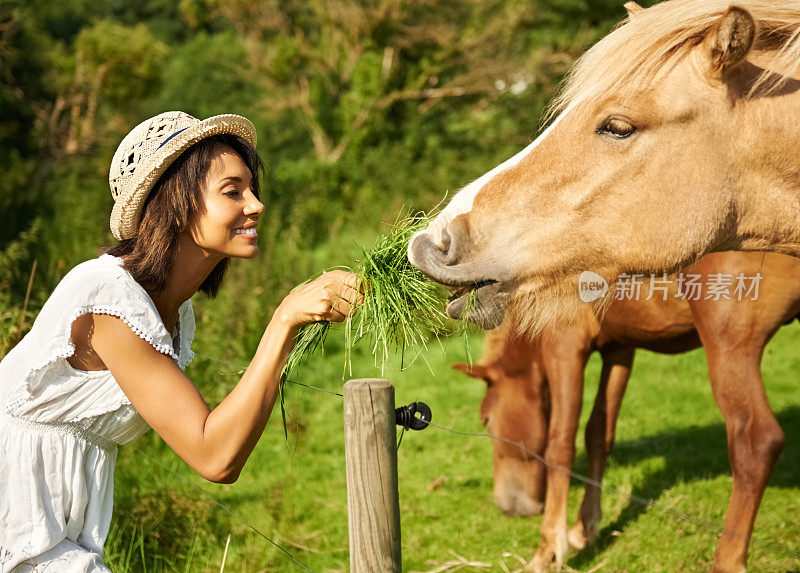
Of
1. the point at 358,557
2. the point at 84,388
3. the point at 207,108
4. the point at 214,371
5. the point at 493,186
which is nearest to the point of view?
the point at 358,557

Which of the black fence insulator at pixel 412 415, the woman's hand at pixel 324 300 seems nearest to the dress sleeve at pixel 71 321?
the woman's hand at pixel 324 300

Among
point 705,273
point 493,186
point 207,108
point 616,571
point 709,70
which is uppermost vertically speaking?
point 207,108

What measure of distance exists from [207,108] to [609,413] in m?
22.4

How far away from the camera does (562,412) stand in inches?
173

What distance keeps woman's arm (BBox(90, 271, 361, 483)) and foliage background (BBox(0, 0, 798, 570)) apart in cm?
306

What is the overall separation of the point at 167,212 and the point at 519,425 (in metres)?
3.35

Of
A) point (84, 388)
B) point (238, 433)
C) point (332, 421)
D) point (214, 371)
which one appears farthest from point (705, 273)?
point (332, 421)

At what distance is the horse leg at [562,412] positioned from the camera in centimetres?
427

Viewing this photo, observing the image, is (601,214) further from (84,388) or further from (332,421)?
(332,421)

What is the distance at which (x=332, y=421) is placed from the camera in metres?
6.84

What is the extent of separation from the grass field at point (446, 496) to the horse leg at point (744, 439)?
0.36m

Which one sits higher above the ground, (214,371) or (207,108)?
(207,108)

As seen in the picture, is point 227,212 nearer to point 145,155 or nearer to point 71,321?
point 145,155
